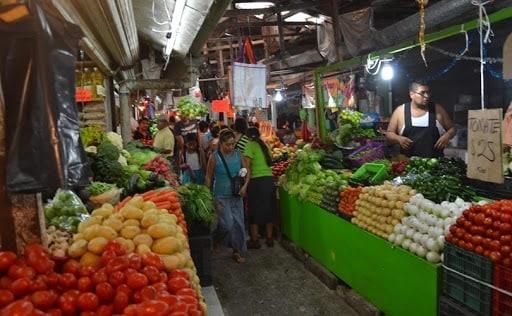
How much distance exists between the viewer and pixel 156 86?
426 inches

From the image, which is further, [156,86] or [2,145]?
[156,86]

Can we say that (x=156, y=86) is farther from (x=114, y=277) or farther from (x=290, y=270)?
(x=114, y=277)

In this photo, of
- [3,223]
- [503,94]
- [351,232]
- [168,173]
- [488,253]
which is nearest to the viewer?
[3,223]

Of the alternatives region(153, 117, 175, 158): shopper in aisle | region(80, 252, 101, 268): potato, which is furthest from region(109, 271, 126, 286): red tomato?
region(153, 117, 175, 158): shopper in aisle

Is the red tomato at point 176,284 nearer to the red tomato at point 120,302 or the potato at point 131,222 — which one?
the red tomato at point 120,302

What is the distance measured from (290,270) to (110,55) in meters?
5.00

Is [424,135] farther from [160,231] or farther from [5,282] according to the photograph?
[5,282]

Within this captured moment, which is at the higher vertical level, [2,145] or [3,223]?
[2,145]

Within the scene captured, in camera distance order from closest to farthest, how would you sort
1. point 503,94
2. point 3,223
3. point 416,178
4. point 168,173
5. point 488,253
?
1. point 3,223
2. point 488,253
3. point 416,178
4. point 168,173
5. point 503,94

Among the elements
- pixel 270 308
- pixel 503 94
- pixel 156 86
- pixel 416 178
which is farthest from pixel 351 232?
pixel 156 86

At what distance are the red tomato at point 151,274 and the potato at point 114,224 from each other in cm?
65

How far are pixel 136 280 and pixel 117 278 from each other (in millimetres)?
101

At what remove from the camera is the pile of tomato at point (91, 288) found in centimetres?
204

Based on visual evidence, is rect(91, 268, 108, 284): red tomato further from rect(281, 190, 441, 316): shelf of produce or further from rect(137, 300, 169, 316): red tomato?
rect(281, 190, 441, 316): shelf of produce
